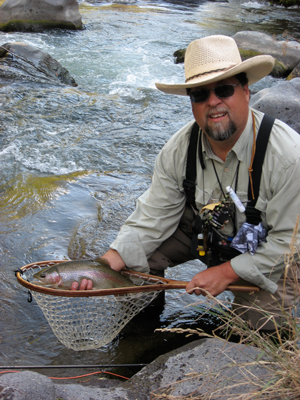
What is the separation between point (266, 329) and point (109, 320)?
3.36 feet

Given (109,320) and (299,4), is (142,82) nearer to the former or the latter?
(109,320)

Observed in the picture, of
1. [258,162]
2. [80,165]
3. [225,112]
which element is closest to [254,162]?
[258,162]

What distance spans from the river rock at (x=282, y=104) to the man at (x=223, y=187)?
12.2 feet

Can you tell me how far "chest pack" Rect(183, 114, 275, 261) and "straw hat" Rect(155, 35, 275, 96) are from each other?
32cm

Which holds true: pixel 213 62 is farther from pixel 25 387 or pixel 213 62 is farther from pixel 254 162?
pixel 25 387

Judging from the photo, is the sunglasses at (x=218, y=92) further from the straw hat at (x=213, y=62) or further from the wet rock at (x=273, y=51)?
the wet rock at (x=273, y=51)

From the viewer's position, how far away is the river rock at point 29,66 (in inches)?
356

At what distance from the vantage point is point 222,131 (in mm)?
2631

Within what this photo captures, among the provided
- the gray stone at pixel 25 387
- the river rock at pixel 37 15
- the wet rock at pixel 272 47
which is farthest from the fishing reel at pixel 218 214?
the river rock at pixel 37 15

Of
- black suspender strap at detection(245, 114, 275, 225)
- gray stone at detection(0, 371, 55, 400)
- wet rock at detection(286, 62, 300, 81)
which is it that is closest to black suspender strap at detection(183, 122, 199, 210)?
black suspender strap at detection(245, 114, 275, 225)

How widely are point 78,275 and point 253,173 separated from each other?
1.25 m

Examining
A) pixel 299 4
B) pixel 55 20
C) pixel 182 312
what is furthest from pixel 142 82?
pixel 299 4

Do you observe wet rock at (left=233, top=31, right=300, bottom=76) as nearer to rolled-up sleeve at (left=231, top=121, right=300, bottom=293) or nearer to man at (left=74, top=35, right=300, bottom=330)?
man at (left=74, top=35, right=300, bottom=330)

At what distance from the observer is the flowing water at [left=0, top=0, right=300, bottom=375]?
3.02m
